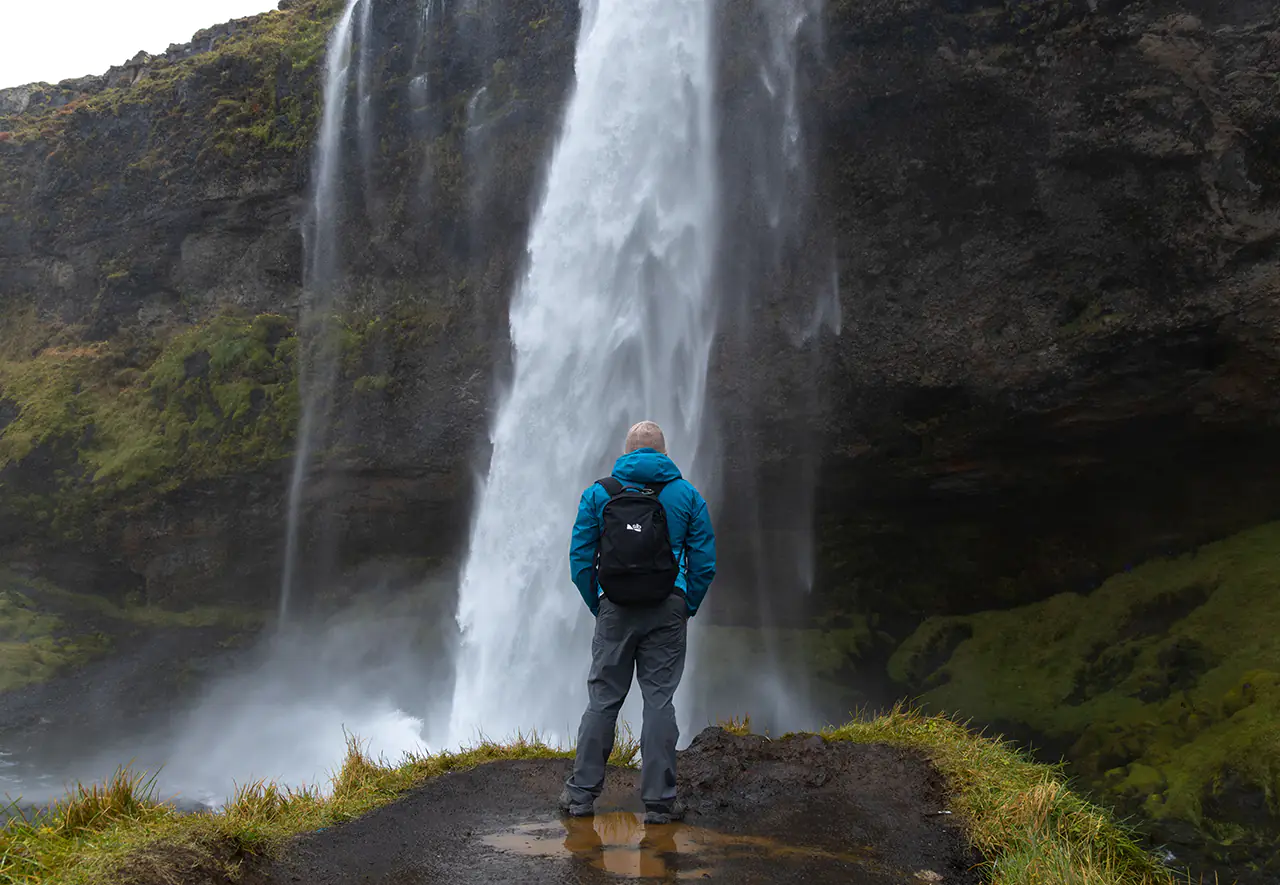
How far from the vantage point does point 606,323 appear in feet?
54.3

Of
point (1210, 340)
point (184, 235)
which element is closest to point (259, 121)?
point (184, 235)

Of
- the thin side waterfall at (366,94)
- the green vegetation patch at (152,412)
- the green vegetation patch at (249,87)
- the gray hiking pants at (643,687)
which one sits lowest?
the gray hiking pants at (643,687)

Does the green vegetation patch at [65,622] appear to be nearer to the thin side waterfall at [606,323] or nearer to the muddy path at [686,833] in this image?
the thin side waterfall at [606,323]

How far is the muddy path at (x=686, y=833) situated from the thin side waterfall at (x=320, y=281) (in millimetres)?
15363

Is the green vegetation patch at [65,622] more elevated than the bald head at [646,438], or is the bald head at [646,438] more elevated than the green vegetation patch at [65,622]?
the green vegetation patch at [65,622]

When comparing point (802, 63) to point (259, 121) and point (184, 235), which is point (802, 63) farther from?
point (184, 235)

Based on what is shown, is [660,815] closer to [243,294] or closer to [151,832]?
[151,832]

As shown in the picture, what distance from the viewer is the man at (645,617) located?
525cm

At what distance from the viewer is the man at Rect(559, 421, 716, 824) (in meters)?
5.25

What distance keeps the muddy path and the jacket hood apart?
1.82m

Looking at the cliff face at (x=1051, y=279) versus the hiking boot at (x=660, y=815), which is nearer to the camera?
the hiking boot at (x=660, y=815)

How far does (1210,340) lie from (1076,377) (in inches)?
69.6

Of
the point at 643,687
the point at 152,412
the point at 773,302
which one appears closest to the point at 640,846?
the point at 643,687

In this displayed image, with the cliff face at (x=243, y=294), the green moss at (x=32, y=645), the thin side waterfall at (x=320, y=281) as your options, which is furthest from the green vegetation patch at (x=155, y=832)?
the green moss at (x=32, y=645)
